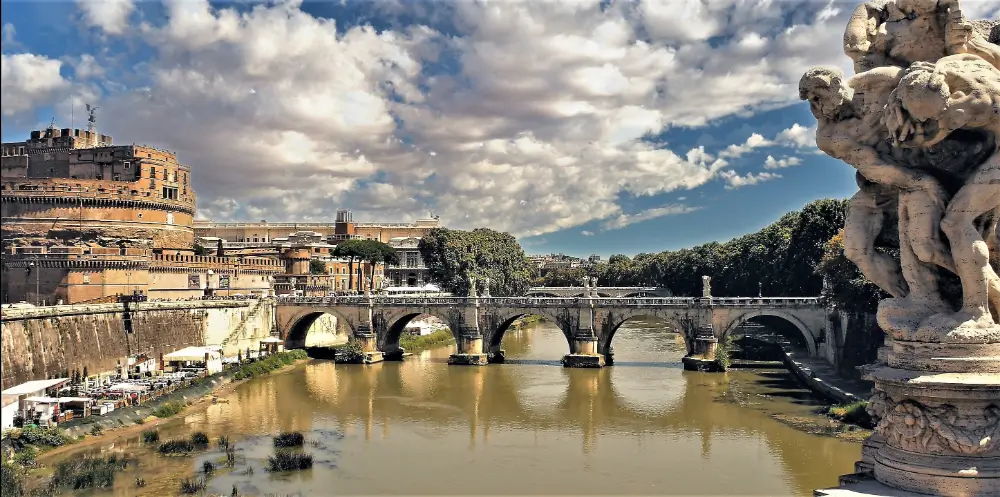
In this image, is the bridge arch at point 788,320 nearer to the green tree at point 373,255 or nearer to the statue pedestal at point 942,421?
the statue pedestal at point 942,421

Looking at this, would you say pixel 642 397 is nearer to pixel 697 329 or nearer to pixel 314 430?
pixel 697 329

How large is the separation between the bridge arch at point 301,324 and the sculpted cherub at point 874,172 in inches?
2005

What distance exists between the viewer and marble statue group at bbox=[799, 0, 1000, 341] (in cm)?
743

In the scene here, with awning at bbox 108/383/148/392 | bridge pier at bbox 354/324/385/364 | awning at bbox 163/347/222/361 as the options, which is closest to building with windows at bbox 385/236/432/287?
bridge pier at bbox 354/324/385/364

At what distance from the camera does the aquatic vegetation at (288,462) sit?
87.5ft

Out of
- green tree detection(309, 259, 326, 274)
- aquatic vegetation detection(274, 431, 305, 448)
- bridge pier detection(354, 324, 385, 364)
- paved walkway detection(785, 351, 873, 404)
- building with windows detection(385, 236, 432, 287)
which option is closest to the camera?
aquatic vegetation detection(274, 431, 305, 448)

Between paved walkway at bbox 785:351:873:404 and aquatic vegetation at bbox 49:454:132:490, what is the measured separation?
93.1 ft

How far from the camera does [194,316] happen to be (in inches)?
1994

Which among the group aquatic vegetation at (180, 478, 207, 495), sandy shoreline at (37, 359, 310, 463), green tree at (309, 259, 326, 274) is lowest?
aquatic vegetation at (180, 478, 207, 495)

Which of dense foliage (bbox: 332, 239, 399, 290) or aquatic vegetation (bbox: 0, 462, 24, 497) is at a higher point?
dense foliage (bbox: 332, 239, 399, 290)

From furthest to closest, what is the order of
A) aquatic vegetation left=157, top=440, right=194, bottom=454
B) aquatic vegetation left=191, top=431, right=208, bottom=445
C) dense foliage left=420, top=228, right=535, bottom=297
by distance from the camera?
dense foliage left=420, top=228, right=535, bottom=297, aquatic vegetation left=191, top=431, right=208, bottom=445, aquatic vegetation left=157, top=440, right=194, bottom=454

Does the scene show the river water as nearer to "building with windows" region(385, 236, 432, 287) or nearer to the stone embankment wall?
the stone embankment wall

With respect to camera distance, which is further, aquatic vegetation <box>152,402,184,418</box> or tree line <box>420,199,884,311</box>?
tree line <box>420,199,884,311</box>

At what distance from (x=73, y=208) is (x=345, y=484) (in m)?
51.1
